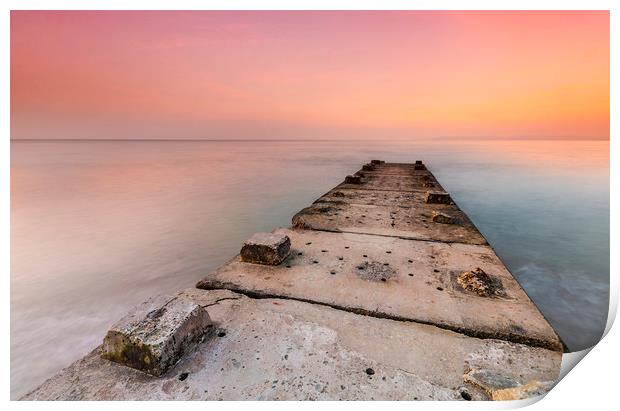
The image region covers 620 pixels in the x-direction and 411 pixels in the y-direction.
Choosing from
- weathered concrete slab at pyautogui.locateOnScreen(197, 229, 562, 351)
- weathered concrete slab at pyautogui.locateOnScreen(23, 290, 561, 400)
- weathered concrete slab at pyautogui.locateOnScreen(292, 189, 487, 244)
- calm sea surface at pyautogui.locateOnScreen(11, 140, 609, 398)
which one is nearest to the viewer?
weathered concrete slab at pyautogui.locateOnScreen(23, 290, 561, 400)

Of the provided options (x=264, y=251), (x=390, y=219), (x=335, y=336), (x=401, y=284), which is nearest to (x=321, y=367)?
(x=335, y=336)

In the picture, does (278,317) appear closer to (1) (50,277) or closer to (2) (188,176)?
(1) (50,277)

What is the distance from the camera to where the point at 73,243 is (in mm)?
8281

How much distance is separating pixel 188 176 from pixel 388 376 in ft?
70.3

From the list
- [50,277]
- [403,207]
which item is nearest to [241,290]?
[403,207]

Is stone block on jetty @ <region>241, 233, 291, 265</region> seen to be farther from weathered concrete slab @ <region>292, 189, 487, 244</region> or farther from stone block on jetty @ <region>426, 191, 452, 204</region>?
stone block on jetty @ <region>426, 191, 452, 204</region>

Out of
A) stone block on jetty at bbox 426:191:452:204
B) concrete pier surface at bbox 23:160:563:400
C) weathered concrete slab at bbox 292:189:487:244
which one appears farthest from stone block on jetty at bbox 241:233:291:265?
stone block on jetty at bbox 426:191:452:204

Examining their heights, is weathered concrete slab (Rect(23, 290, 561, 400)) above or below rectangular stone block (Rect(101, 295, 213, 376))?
below

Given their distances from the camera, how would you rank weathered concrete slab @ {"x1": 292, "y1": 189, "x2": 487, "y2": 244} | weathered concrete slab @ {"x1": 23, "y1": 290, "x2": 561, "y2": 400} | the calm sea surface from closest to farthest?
1. weathered concrete slab @ {"x1": 23, "y1": 290, "x2": 561, "y2": 400}
2. weathered concrete slab @ {"x1": 292, "y1": 189, "x2": 487, "y2": 244}
3. the calm sea surface

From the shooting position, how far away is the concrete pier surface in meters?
1.73

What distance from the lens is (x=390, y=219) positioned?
531 cm

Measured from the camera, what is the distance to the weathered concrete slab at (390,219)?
14.6 feet

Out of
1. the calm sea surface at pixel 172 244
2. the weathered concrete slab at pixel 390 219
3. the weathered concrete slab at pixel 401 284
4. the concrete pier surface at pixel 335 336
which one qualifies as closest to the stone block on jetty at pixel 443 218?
the weathered concrete slab at pixel 390 219

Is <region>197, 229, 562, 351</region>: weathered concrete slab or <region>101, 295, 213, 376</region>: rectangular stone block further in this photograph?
<region>197, 229, 562, 351</region>: weathered concrete slab
